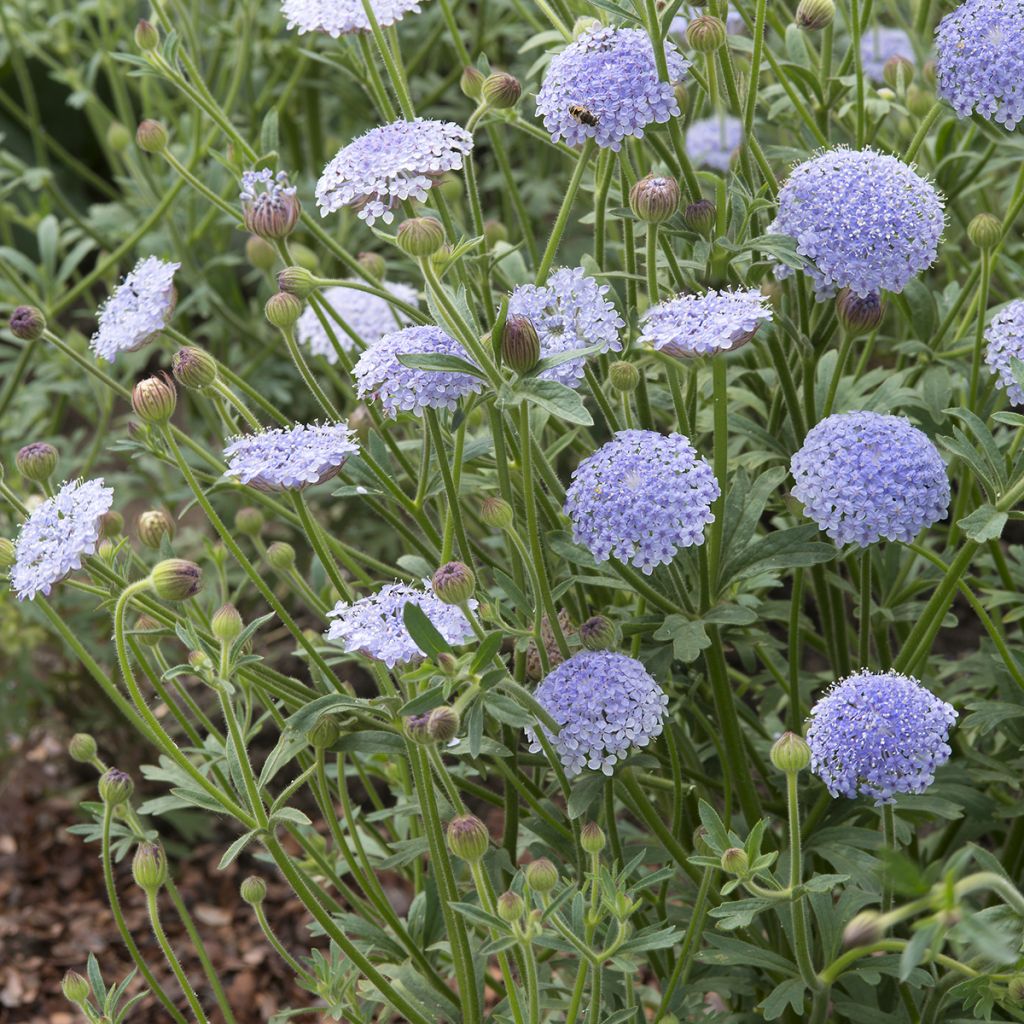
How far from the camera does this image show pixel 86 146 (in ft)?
16.3

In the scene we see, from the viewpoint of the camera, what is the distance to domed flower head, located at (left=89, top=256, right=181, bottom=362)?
2033 mm

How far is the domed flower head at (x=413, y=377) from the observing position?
67.1 inches

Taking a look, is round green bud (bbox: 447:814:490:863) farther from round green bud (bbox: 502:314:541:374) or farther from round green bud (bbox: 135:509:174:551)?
round green bud (bbox: 135:509:174:551)

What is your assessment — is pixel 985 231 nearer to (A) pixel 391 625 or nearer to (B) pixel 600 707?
(B) pixel 600 707

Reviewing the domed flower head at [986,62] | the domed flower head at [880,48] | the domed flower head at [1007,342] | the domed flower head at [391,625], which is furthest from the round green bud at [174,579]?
the domed flower head at [880,48]

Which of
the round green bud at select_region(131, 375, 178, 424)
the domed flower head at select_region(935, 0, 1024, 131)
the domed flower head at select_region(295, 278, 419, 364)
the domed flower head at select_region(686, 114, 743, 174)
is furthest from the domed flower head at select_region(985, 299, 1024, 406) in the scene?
the domed flower head at select_region(686, 114, 743, 174)

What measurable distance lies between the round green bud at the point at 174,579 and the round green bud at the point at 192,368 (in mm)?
261

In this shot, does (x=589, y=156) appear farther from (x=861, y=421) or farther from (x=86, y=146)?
(x=86, y=146)

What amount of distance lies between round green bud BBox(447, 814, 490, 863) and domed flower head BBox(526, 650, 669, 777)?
0.17m

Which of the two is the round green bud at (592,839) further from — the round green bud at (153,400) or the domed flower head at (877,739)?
the round green bud at (153,400)

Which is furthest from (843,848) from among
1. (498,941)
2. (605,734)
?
(498,941)

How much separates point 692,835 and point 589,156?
1.00 meters

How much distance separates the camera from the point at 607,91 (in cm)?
177

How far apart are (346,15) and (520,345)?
0.69 meters
